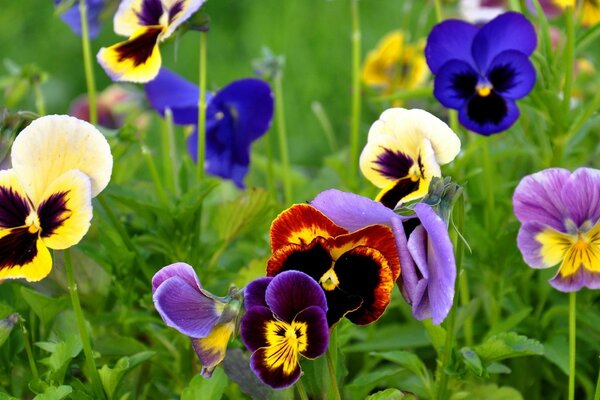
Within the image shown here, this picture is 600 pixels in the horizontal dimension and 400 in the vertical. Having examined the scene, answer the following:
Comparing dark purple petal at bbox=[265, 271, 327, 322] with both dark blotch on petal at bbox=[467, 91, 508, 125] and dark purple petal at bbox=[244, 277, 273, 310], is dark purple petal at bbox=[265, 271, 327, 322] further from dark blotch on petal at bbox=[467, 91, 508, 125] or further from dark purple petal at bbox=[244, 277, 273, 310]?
dark blotch on petal at bbox=[467, 91, 508, 125]

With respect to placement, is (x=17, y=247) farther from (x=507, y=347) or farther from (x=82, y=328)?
(x=507, y=347)

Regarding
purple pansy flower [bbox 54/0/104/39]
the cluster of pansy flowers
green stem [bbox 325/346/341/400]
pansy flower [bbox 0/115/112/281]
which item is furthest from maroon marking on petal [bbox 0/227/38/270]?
purple pansy flower [bbox 54/0/104/39]

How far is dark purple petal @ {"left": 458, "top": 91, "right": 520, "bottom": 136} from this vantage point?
90 cm

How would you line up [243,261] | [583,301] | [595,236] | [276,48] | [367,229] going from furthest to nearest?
[276,48], [243,261], [583,301], [595,236], [367,229]

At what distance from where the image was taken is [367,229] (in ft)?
2.19

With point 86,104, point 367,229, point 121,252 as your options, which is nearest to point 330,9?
point 86,104

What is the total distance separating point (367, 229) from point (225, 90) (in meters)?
0.48

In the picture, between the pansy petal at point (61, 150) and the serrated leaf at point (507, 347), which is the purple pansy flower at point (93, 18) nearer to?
the pansy petal at point (61, 150)

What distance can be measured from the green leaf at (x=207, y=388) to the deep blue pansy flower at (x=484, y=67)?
0.31 m

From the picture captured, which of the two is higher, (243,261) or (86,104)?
(243,261)

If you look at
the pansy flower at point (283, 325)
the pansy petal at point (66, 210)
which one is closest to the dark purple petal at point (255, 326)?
the pansy flower at point (283, 325)

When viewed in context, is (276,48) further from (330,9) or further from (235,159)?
(235,159)

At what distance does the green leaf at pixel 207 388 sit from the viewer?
30.5 inches

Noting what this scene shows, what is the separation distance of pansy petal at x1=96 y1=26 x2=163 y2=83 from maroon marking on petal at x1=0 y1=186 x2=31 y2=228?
18 cm
